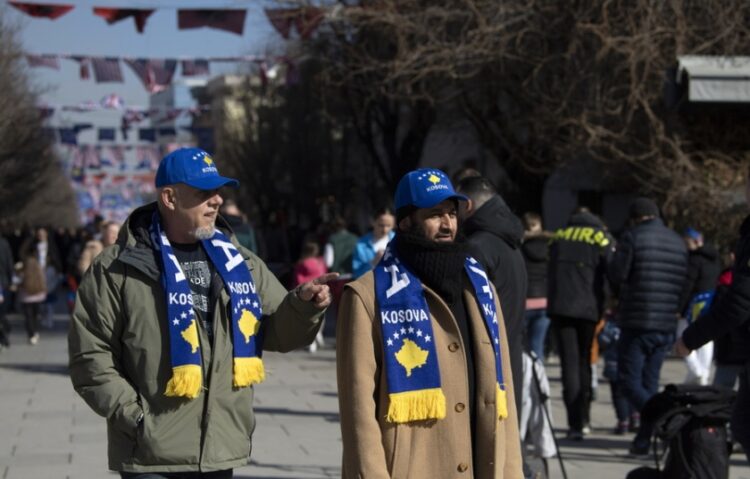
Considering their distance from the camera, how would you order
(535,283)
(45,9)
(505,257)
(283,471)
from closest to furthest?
(505,257) < (283,471) < (535,283) < (45,9)

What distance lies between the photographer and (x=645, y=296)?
9398 millimetres

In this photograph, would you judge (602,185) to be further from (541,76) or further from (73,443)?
(73,443)

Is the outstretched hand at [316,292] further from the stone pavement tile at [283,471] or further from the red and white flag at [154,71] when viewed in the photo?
the red and white flag at [154,71]

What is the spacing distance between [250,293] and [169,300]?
0.31 meters

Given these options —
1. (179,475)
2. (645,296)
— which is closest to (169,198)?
(179,475)

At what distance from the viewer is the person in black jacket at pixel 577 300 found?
10031mm

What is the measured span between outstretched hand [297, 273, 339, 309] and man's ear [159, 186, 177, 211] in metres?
0.51

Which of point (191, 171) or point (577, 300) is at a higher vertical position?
point (191, 171)

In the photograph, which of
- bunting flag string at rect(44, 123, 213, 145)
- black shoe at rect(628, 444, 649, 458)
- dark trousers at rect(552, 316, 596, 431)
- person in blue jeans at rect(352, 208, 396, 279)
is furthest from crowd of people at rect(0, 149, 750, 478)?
bunting flag string at rect(44, 123, 213, 145)

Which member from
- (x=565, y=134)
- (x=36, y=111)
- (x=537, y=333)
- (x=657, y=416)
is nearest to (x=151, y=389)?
(x=657, y=416)

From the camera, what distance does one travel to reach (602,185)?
22125 millimetres

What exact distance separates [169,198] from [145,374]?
590mm

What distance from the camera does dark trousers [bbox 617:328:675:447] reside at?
9.36m

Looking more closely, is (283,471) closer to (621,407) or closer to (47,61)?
(621,407)
